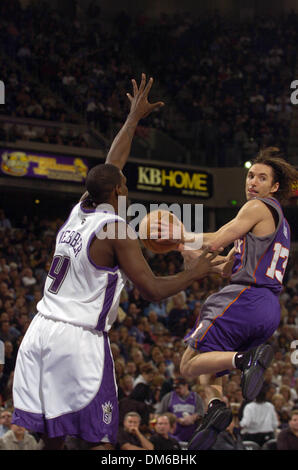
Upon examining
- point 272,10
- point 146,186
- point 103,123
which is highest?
point 272,10

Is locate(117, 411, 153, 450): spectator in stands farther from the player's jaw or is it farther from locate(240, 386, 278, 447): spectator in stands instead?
the player's jaw

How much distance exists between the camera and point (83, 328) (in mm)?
3658

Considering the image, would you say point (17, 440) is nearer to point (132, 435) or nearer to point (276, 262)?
point (132, 435)

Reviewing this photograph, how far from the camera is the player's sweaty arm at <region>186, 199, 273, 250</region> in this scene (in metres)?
4.10

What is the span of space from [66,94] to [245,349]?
13.7m

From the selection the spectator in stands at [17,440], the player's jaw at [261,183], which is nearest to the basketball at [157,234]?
the player's jaw at [261,183]

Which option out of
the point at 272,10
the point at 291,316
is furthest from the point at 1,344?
the point at 272,10

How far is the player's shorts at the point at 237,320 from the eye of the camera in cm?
426

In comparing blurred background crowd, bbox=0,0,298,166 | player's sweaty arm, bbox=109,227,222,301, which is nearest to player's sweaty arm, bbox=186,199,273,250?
player's sweaty arm, bbox=109,227,222,301

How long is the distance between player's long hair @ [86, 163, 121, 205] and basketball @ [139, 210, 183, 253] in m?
0.61

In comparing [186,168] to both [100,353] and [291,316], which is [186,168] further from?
[100,353]

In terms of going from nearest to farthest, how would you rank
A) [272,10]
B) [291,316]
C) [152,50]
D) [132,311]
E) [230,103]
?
[132,311], [291,316], [230,103], [152,50], [272,10]

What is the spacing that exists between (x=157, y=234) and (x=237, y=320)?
2.49 feet

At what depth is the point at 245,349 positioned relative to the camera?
4422mm
